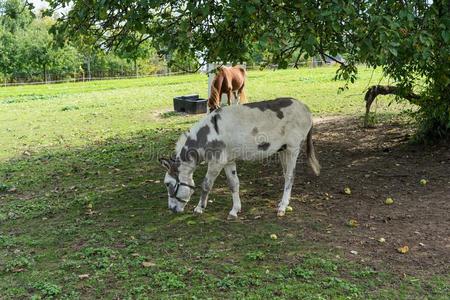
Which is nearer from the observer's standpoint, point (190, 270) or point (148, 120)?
point (190, 270)

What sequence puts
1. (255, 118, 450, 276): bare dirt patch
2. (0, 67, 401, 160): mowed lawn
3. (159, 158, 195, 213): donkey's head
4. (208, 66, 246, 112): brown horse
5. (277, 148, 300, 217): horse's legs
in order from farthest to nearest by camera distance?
(0, 67, 401, 160): mowed lawn
(208, 66, 246, 112): brown horse
(277, 148, 300, 217): horse's legs
(159, 158, 195, 213): donkey's head
(255, 118, 450, 276): bare dirt patch

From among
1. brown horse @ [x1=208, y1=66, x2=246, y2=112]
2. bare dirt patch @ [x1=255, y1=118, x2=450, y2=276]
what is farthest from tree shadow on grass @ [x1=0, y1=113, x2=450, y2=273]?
brown horse @ [x1=208, y1=66, x2=246, y2=112]

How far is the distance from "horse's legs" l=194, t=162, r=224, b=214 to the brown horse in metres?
6.16

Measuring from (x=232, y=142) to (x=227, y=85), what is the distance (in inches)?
312

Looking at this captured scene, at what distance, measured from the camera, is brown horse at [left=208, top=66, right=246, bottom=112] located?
1319 cm

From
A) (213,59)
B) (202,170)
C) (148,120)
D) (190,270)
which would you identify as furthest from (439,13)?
(148,120)

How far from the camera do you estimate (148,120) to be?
16062mm

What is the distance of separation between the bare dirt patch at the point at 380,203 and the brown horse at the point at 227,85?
11.6 feet

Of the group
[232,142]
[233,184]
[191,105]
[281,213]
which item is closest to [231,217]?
[233,184]

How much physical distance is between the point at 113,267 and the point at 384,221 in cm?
351

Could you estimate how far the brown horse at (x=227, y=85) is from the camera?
519 inches

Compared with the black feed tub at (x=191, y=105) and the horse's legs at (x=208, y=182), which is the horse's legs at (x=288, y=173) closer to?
the horse's legs at (x=208, y=182)

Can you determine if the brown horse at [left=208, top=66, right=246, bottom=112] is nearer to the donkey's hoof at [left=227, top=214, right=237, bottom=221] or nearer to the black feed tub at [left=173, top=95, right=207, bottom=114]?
the black feed tub at [left=173, top=95, right=207, bottom=114]

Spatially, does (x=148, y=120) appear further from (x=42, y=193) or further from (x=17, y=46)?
(x=17, y=46)
